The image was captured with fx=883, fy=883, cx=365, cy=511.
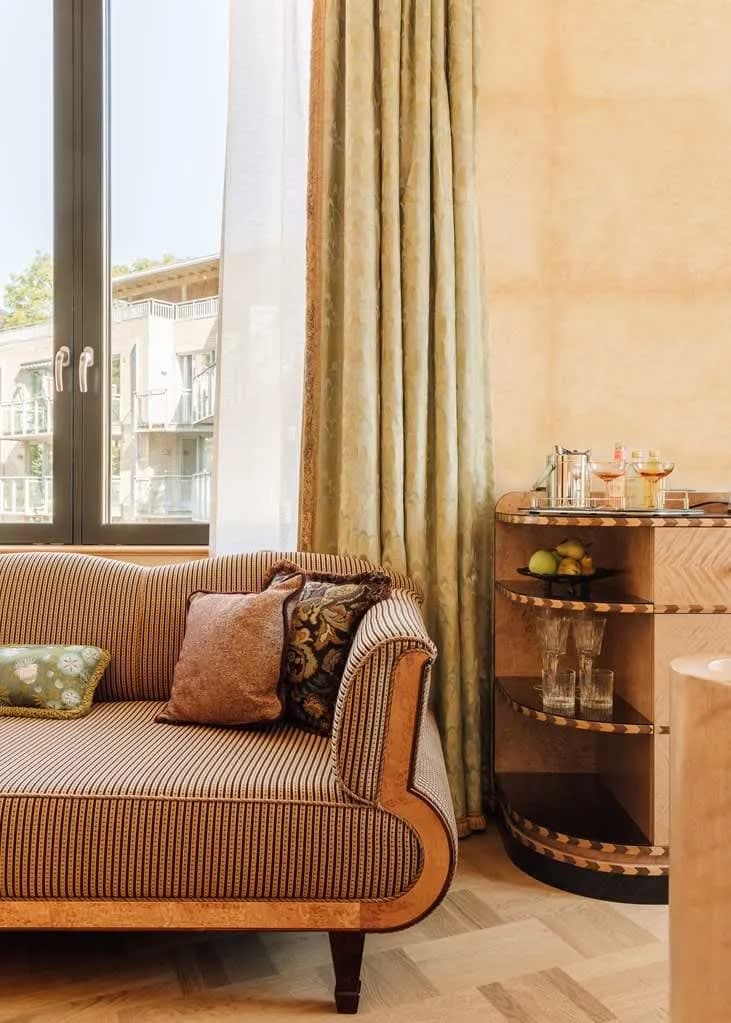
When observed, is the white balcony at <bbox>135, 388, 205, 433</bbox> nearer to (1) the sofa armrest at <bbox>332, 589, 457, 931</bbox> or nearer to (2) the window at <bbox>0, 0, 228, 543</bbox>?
(2) the window at <bbox>0, 0, 228, 543</bbox>

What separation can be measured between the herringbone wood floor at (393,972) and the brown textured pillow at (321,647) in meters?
0.47

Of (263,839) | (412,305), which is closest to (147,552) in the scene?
(412,305)

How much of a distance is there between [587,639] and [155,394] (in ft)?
5.18

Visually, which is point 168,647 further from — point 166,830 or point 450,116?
point 450,116

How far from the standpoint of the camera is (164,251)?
9.50 feet

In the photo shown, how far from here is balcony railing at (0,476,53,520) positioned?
2.89 metres

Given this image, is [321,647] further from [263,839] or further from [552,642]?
[552,642]

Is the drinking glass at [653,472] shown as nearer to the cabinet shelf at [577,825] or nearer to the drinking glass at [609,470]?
the drinking glass at [609,470]

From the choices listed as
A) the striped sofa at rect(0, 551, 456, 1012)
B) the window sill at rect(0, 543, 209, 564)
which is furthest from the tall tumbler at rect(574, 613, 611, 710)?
the window sill at rect(0, 543, 209, 564)

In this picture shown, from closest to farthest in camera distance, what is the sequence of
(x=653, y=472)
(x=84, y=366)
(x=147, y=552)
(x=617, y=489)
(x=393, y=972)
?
1. (x=393, y=972)
2. (x=653, y=472)
3. (x=617, y=489)
4. (x=147, y=552)
5. (x=84, y=366)

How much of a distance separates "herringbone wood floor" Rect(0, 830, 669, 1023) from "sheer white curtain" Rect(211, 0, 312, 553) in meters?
1.14

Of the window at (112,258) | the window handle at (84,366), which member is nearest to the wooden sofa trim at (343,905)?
the window at (112,258)

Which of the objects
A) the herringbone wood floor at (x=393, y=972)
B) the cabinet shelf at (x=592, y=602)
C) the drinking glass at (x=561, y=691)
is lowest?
the herringbone wood floor at (x=393, y=972)

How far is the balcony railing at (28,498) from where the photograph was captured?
9.49ft
